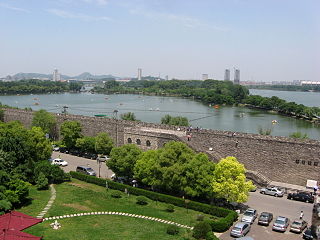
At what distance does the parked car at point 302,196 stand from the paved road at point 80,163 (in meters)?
11.1

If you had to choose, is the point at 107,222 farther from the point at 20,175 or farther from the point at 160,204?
the point at 20,175

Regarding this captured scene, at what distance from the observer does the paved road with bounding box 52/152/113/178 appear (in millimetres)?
23422

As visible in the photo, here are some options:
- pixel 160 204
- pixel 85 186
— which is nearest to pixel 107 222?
pixel 160 204

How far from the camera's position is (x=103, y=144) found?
26188mm

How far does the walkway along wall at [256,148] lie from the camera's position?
2050cm

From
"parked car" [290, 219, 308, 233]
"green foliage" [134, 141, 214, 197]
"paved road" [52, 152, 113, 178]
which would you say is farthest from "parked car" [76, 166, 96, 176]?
"parked car" [290, 219, 308, 233]

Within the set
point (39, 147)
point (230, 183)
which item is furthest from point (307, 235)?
point (39, 147)

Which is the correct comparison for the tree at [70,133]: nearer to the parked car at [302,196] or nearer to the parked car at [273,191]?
the parked car at [273,191]

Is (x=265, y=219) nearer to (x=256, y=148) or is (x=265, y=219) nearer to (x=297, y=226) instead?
(x=297, y=226)

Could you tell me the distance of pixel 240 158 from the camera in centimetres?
2272

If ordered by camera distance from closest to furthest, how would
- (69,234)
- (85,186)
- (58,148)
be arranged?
(69,234)
(85,186)
(58,148)

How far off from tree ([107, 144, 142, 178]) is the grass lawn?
140 cm

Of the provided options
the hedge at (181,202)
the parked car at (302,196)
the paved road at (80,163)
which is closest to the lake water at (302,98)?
the paved road at (80,163)

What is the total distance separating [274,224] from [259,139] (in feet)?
26.7
